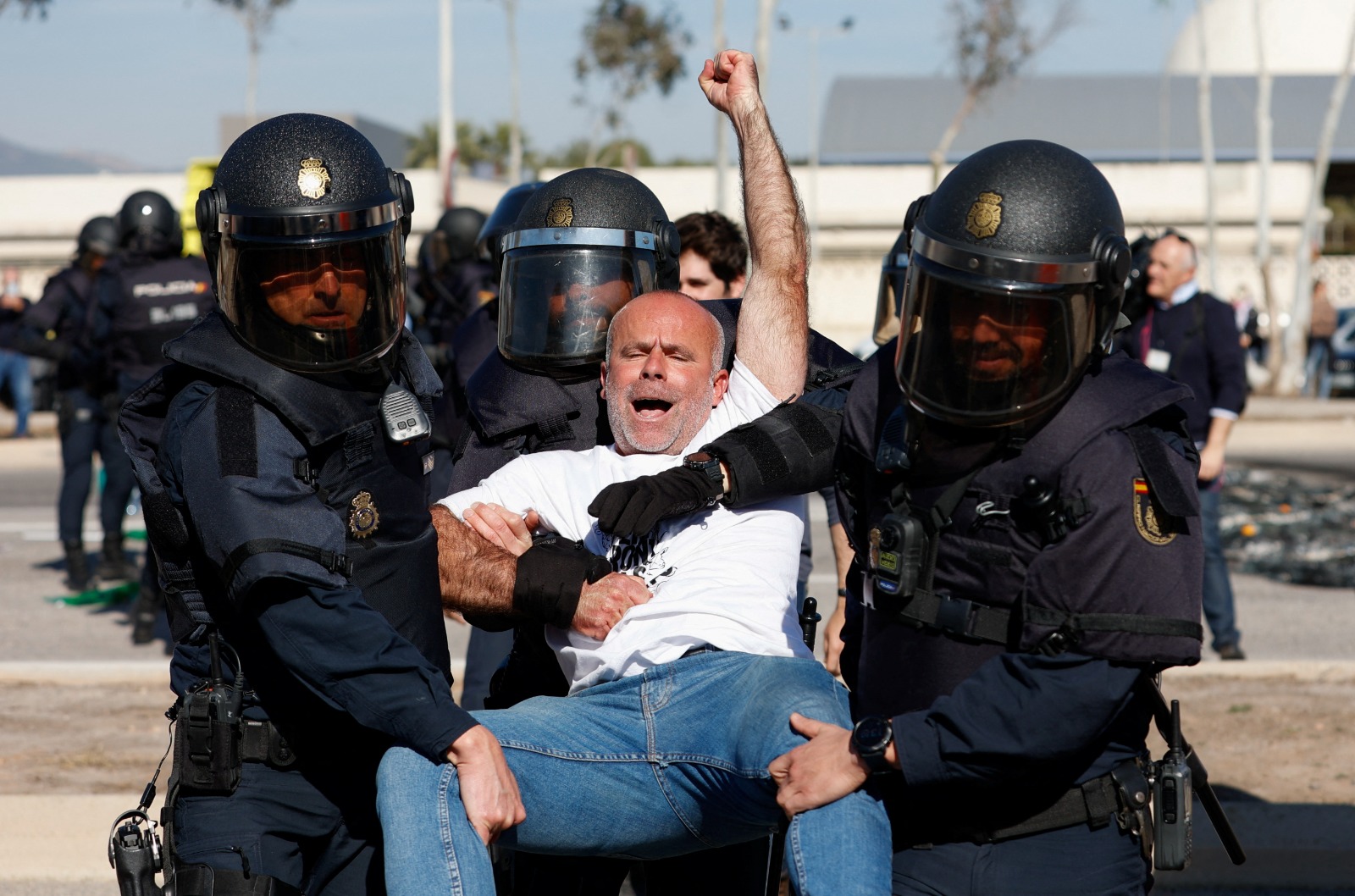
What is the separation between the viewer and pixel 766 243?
12.5 ft

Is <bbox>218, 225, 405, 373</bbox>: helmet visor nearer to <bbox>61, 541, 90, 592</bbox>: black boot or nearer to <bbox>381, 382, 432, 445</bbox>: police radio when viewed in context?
<bbox>381, 382, 432, 445</bbox>: police radio

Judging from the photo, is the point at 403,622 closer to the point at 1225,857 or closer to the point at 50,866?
the point at 50,866

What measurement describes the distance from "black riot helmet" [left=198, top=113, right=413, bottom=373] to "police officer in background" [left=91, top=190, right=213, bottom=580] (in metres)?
5.11

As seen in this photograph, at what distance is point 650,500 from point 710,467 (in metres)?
0.20

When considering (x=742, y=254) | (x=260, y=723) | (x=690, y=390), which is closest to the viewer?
(x=260, y=723)

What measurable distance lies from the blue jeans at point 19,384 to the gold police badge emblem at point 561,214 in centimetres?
1562

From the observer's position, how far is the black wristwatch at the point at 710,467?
326 cm

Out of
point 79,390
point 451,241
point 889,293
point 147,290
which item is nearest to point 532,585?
point 889,293

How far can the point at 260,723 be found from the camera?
9.55ft

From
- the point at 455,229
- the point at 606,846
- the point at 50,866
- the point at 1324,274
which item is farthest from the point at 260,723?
the point at 1324,274

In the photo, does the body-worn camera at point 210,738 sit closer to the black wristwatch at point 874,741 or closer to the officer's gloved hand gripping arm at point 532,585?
the officer's gloved hand gripping arm at point 532,585

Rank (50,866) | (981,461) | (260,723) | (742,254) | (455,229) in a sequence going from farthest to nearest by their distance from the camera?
(455,229) → (742,254) → (50,866) → (260,723) → (981,461)

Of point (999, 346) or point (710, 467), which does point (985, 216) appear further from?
point (710, 467)

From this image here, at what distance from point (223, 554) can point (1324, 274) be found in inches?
1414
